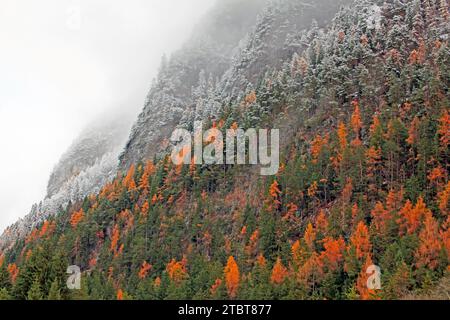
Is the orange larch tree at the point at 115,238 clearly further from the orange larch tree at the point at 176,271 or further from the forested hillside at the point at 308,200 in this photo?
the orange larch tree at the point at 176,271

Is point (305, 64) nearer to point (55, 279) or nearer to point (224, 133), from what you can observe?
point (224, 133)

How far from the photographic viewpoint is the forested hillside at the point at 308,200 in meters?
63.8

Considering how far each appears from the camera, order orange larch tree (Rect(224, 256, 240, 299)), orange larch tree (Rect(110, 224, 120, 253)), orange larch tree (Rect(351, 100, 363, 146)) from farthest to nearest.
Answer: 1. orange larch tree (Rect(110, 224, 120, 253))
2. orange larch tree (Rect(351, 100, 363, 146))
3. orange larch tree (Rect(224, 256, 240, 299))

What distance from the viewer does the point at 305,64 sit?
13388 cm

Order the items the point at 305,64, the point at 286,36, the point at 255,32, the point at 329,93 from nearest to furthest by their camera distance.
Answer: the point at 329,93 < the point at 305,64 < the point at 286,36 < the point at 255,32

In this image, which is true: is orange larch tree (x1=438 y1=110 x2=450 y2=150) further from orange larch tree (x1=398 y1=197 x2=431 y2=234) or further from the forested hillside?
orange larch tree (x1=398 y1=197 x2=431 y2=234)

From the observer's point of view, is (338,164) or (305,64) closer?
(338,164)

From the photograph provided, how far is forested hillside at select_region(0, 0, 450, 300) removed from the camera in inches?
2514

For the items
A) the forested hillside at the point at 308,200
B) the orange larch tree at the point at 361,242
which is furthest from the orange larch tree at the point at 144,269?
the orange larch tree at the point at 361,242

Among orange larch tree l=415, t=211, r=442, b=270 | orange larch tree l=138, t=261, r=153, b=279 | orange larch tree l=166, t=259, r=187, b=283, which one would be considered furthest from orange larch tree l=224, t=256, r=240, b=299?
orange larch tree l=138, t=261, r=153, b=279

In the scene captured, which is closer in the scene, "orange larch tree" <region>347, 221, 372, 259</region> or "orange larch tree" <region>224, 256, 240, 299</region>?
"orange larch tree" <region>347, 221, 372, 259</region>
